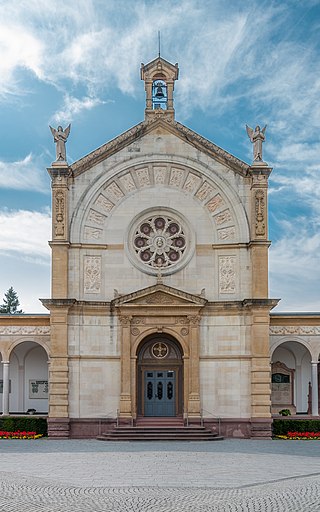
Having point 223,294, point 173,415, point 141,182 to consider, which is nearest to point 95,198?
point 141,182

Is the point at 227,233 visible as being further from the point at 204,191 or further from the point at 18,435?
the point at 18,435

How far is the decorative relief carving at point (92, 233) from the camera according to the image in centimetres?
3947

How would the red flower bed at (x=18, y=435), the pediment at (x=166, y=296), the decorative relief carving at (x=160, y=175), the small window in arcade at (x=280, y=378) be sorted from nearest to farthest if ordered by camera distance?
the red flower bed at (x=18, y=435) < the pediment at (x=166, y=296) < the decorative relief carving at (x=160, y=175) < the small window in arcade at (x=280, y=378)

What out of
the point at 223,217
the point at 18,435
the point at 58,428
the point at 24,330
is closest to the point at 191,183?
the point at 223,217

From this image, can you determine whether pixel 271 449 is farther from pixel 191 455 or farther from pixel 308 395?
pixel 308 395

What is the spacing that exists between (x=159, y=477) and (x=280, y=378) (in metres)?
22.5

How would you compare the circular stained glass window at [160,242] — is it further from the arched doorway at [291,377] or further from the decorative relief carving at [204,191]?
the arched doorway at [291,377]

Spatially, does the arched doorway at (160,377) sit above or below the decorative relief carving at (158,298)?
below

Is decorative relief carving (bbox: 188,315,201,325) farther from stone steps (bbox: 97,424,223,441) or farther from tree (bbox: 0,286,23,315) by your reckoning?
tree (bbox: 0,286,23,315)

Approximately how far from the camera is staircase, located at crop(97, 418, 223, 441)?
1416 inches

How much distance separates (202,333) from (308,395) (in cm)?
881

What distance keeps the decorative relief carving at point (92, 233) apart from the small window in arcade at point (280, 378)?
41.9ft

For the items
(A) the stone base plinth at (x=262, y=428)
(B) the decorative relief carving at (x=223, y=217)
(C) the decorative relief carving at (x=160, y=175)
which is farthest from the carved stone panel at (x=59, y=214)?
(A) the stone base plinth at (x=262, y=428)

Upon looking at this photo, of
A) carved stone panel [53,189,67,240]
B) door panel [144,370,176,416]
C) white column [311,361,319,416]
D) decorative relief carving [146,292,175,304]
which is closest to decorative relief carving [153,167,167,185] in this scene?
carved stone panel [53,189,67,240]
